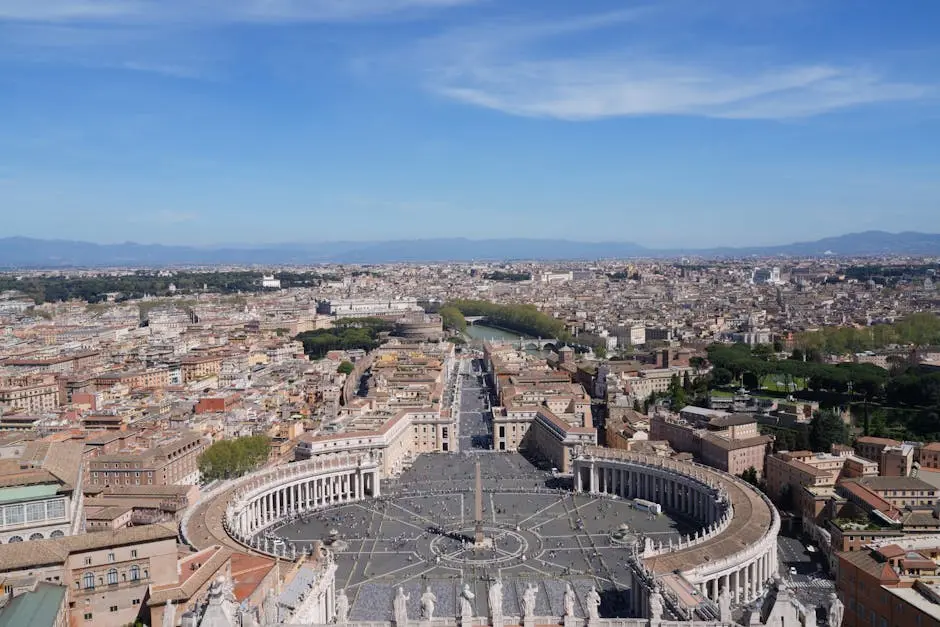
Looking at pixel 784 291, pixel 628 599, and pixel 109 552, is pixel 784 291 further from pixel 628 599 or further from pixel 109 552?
pixel 109 552

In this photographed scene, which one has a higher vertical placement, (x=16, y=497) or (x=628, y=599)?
(x=16, y=497)

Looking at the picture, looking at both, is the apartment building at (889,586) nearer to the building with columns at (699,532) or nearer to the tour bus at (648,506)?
the building with columns at (699,532)

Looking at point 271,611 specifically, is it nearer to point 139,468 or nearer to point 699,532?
point 699,532

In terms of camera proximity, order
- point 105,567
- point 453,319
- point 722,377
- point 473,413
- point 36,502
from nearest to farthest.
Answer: point 105,567, point 36,502, point 473,413, point 722,377, point 453,319

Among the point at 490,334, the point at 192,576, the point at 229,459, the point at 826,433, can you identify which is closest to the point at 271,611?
the point at 192,576

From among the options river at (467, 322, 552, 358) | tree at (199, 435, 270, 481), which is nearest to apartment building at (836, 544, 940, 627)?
tree at (199, 435, 270, 481)

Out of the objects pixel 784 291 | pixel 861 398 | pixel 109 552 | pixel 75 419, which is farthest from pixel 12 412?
pixel 784 291

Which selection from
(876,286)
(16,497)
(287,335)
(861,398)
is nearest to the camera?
(16,497)
